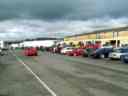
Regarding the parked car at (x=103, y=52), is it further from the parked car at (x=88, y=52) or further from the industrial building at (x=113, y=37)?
the industrial building at (x=113, y=37)

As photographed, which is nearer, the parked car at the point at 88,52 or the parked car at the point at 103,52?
the parked car at the point at 103,52

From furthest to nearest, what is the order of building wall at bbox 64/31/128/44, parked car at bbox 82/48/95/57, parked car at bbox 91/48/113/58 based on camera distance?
building wall at bbox 64/31/128/44 < parked car at bbox 82/48/95/57 < parked car at bbox 91/48/113/58

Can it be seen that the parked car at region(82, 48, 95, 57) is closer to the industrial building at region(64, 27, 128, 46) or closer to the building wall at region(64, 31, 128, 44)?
the industrial building at region(64, 27, 128, 46)

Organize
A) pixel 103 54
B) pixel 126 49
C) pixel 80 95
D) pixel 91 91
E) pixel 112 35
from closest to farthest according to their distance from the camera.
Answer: pixel 80 95 < pixel 91 91 < pixel 126 49 < pixel 103 54 < pixel 112 35

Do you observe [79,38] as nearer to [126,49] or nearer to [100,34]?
[100,34]

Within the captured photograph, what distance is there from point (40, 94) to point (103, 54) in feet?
104

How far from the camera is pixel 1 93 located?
11.0 meters

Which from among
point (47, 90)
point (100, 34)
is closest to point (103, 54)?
point (47, 90)

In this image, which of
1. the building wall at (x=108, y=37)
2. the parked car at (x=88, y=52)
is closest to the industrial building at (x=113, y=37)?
the building wall at (x=108, y=37)

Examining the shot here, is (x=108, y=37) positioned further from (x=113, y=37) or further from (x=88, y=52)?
(x=88, y=52)

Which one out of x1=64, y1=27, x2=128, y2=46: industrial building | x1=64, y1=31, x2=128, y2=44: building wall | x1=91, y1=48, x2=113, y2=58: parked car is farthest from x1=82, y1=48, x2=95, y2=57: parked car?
x1=64, y1=31, x2=128, y2=44: building wall

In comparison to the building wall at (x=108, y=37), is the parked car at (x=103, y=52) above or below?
below

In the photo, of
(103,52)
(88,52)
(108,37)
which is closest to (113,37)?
(108,37)

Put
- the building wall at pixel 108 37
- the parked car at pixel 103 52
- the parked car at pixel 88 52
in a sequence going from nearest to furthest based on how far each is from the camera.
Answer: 1. the parked car at pixel 103 52
2. the parked car at pixel 88 52
3. the building wall at pixel 108 37
